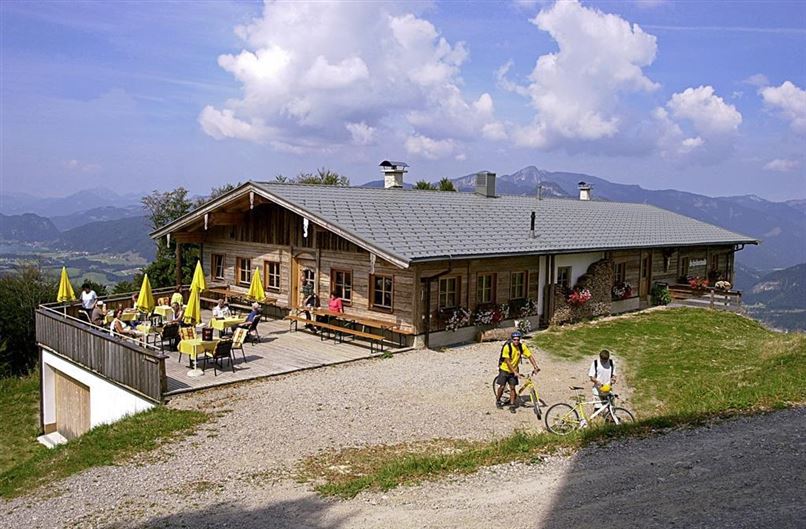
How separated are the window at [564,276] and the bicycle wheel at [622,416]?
10.7 meters

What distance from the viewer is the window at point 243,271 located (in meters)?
22.9

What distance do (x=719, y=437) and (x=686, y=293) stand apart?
19.4 metres

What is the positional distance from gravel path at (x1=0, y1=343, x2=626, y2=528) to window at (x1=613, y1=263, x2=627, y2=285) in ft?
30.3

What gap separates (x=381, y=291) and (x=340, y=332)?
1587mm

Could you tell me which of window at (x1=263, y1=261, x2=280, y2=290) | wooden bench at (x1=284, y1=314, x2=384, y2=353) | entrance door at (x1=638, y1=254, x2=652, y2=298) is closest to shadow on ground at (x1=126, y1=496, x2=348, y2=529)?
wooden bench at (x1=284, y1=314, x2=384, y2=353)

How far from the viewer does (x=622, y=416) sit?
11.8 meters

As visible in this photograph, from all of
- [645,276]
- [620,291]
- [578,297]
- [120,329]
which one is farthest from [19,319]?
[645,276]

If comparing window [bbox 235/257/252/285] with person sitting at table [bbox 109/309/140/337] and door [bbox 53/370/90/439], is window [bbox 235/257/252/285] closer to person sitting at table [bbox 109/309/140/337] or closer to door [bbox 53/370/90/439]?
person sitting at table [bbox 109/309/140/337]

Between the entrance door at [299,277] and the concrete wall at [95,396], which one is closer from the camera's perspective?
the concrete wall at [95,396]

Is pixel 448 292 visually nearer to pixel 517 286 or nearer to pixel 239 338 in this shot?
pixel 517 286

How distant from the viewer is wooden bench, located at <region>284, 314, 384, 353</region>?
17.3 m

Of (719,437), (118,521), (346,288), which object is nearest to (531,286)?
(346,288)

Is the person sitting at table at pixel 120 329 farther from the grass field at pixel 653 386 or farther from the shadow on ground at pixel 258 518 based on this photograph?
the shadow on ground at pixel 258 518

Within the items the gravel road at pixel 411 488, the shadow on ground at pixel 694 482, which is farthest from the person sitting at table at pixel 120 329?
the shadow on ground at pixel 694 482
